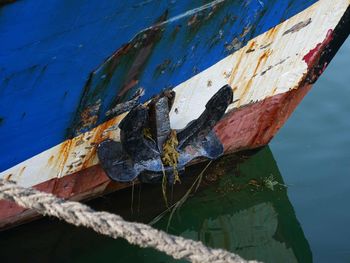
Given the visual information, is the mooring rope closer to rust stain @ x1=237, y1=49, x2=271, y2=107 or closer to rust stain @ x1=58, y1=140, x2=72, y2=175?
rust stain @ x1=58, y1=140, x2=72, y2=175

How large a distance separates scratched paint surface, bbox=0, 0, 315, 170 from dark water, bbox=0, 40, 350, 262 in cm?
80

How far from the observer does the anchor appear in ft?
8.75

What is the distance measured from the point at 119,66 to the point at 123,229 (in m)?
1.03

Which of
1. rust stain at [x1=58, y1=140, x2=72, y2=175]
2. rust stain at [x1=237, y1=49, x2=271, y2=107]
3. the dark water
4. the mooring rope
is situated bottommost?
the dark water

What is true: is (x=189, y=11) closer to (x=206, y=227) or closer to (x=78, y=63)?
(x=78, y=63)

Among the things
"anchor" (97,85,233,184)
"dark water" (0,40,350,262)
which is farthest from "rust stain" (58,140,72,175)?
"dark water" (0,40,350,262)

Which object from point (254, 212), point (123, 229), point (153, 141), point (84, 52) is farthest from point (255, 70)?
point (123, 229)

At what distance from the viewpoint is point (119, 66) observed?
246cm

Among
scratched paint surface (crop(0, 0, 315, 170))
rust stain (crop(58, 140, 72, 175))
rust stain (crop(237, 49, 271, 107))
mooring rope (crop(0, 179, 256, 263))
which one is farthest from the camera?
rust stain (crop(237, 49, 271, 107))

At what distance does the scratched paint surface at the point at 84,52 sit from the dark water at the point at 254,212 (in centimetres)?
80

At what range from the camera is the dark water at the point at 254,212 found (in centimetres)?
312

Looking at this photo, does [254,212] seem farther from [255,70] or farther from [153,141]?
[153,141]

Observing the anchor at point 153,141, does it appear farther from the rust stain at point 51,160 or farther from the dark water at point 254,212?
the dark water at point 254,212

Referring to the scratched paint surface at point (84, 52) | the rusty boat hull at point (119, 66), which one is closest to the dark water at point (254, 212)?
the rusty boat hull at point (119, 66)
